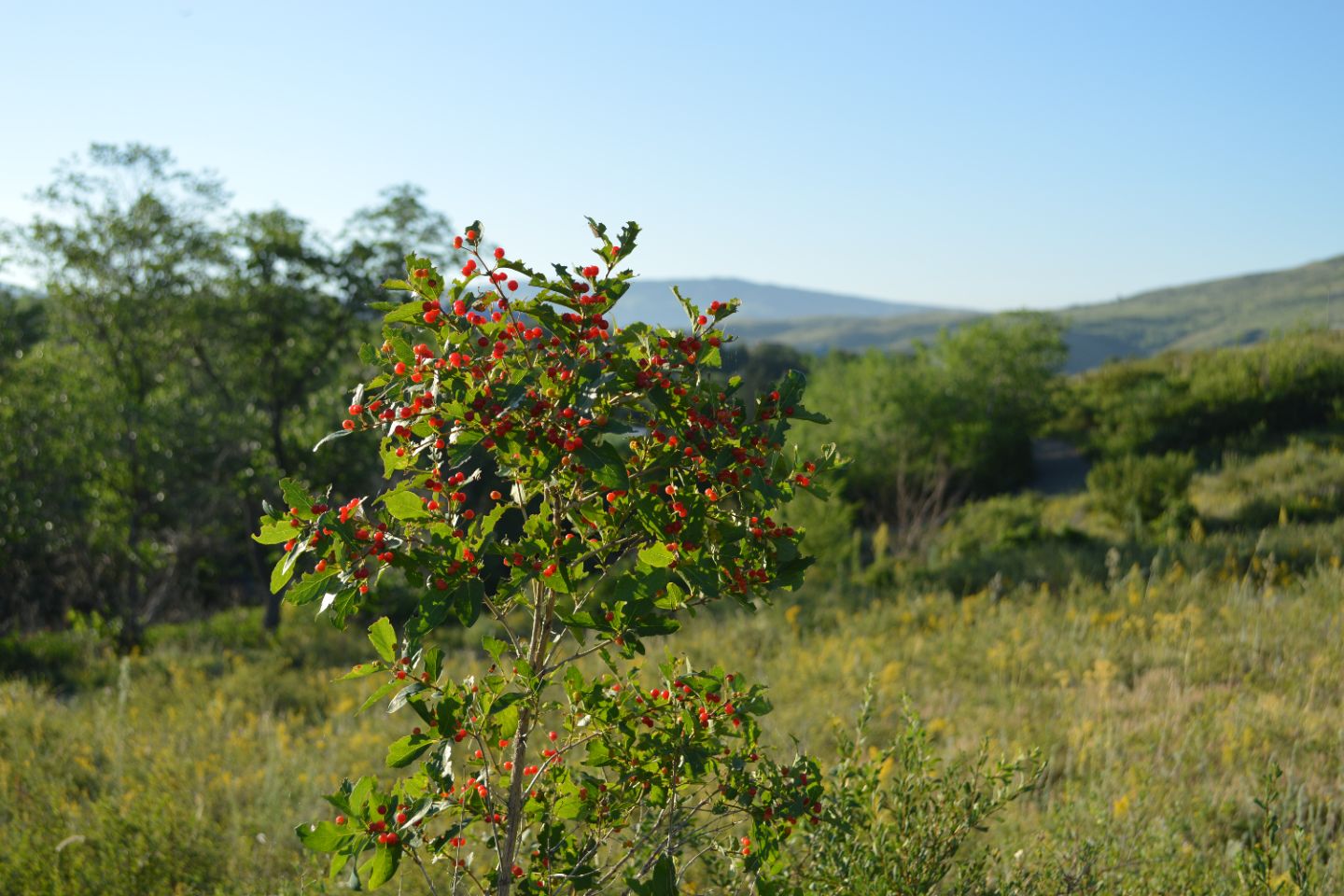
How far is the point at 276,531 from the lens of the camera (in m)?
1.83

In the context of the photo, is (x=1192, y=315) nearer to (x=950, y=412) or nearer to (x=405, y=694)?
(x=950, y=412)

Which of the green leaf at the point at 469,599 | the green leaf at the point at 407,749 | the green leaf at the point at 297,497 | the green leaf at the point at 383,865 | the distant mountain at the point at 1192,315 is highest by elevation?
the distant mountain at the point at 1192,315

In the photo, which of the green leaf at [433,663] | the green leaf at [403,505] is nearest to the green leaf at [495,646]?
the green leaf at [433,663]

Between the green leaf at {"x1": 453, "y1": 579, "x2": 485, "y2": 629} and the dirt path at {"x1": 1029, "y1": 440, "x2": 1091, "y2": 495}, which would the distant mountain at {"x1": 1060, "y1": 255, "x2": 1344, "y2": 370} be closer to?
the dirt path at {"x1": 1029, "y1": 440, "x2": 1091, "y2": 495}

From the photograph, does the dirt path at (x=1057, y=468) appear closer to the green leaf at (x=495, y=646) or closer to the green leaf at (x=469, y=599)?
the green leaf at (x=495, y=646)

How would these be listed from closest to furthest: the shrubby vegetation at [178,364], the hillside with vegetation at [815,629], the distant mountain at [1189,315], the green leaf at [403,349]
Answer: the green leaf at [403,349], the hillside with vegetation at [815,629], the shrubby vegetation at [178,364], the distant mountain at [1189,315]

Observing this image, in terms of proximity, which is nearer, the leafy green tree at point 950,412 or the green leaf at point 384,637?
the green leaf at point 384,637

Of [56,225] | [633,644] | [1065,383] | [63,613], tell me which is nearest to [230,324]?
[56,225]

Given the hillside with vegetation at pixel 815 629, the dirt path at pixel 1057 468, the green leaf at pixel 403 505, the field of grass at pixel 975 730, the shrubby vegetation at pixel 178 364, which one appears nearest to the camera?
the green leaf at pixel 403 505

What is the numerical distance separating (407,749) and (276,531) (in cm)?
56

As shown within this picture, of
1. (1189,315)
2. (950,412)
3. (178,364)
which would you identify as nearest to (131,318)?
(178,364)

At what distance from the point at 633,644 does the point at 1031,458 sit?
22.7m

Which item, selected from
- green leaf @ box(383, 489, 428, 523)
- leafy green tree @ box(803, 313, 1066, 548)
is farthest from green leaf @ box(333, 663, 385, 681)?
leafy green tree @ box(803, 313, 1066, 548)

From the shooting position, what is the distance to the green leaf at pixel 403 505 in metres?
1.91
